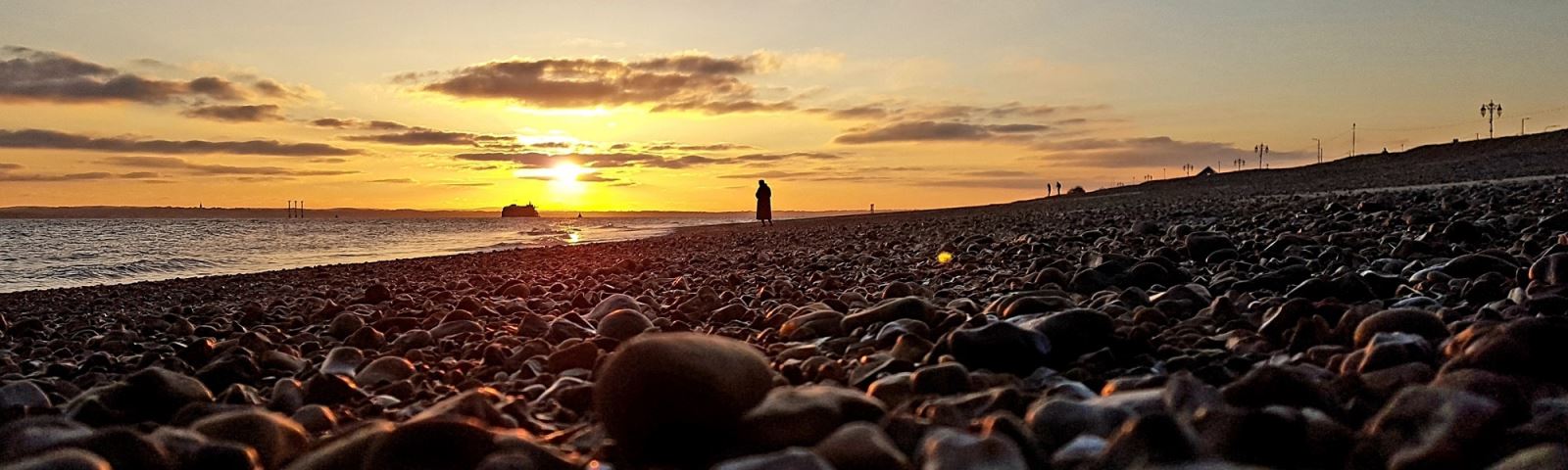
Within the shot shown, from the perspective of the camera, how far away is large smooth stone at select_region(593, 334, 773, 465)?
6.01 feet

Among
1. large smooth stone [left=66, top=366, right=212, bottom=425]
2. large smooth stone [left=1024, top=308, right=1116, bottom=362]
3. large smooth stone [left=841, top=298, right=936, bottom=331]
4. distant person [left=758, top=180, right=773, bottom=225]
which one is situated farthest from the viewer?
distant person [left=758, top=180, right=773, bottom=225]

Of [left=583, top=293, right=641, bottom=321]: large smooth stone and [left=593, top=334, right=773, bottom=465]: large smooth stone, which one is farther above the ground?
[left=593, top=334, right=773, bottom=465]: large smooth stone

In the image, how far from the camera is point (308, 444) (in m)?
2.09

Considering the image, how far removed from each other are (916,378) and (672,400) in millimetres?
745

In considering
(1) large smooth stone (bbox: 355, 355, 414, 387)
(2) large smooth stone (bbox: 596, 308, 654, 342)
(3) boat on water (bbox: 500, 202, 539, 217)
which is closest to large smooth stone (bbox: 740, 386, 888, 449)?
(1) large smooth stone (bbox: 355, 355, 414, 387)

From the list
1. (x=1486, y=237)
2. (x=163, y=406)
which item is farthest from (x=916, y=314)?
(x=1486, y=237)

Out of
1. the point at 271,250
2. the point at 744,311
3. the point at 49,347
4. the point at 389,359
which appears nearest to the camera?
the point at 389,359

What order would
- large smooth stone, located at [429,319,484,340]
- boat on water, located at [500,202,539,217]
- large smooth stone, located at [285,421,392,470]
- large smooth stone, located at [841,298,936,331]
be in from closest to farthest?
large smooth stone, located at [285,421,392,470] < large smooth stone, located at [841,298,936,331] < large smooth stone, located at [429,319,484,340] < boat on water, located at [500,202,539,217]

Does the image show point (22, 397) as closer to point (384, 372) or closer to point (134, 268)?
point (384, 372)

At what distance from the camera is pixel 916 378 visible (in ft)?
7.70

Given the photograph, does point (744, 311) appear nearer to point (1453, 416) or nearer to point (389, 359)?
point (389, 359)

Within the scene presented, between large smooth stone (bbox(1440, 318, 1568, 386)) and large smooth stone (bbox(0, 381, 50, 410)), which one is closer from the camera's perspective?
large smooth stone (bbox(1440, 318, 1568, 386))

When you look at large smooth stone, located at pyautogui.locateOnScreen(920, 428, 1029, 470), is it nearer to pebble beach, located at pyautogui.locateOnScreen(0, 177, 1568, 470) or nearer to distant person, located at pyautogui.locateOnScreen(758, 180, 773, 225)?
pebble beach, located at pyautogui.locateOnScreen(0, 177, 1568, 470)

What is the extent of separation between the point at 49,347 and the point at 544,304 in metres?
2.78
